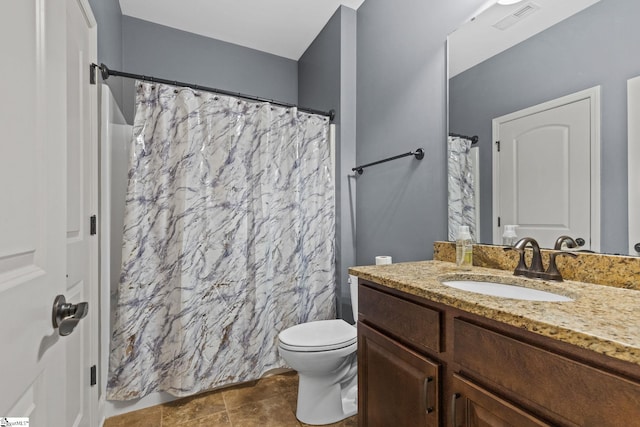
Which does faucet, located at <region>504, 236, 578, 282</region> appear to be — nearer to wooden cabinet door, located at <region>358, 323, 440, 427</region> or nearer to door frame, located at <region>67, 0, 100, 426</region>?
wooden cabinet door, located at <region>358, 323, 440, 427</region>

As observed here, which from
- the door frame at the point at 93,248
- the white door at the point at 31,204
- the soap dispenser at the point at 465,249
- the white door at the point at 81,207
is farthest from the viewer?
the door frame at the point at 93,248

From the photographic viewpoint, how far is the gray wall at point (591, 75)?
924 millimetres

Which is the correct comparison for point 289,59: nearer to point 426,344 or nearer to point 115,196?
point 115,196

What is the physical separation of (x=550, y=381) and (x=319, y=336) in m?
1.27

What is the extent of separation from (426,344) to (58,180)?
1145mm

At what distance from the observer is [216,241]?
1.93 m

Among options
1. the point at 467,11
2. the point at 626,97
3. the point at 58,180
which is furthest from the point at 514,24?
the point at 58,180

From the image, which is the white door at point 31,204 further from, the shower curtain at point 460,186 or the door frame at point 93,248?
the shower curtain at point 460,186

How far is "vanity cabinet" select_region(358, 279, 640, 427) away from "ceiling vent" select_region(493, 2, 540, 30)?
120 centimetres

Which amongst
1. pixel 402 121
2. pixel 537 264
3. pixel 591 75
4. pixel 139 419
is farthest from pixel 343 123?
pixel 139 419

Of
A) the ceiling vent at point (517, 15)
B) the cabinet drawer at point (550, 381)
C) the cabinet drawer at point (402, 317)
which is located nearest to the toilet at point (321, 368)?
the cabinet drawer at point (402, 317)

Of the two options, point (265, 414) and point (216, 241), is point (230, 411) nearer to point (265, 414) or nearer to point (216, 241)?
point (265, 414)

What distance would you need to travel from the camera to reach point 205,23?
7.85 feet

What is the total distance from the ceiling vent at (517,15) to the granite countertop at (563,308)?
1037 mm
